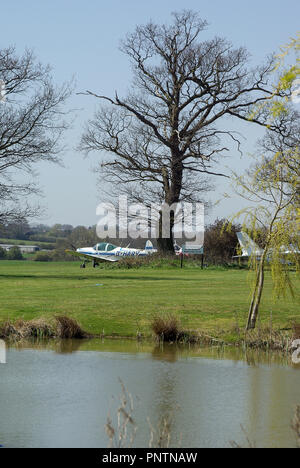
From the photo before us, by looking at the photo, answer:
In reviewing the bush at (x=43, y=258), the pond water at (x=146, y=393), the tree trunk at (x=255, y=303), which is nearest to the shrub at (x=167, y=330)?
the pond water at (x=146, y=393)

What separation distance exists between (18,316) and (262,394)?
8.69 meters

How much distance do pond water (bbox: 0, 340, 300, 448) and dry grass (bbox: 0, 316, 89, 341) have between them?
0.32m

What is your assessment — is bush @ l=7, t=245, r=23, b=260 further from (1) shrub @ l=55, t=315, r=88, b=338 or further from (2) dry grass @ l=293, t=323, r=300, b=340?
(2) dry grass @ l=293, t=323, r=300, b=340

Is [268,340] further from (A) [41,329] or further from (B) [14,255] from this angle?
(B) [14,255]

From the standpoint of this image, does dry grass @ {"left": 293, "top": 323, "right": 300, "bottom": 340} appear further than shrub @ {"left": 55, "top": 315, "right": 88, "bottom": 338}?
No

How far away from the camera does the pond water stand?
445 inches

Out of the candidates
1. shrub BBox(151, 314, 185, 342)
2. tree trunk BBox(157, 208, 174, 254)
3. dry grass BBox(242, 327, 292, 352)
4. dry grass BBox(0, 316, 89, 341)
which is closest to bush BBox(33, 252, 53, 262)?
tree trunk BBox(157, 208, 174, 254)

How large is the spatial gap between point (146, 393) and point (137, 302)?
9143 millimetres

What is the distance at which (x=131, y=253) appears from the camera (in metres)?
53.7

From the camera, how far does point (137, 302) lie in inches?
906

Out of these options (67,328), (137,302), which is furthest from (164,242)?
(67,328)

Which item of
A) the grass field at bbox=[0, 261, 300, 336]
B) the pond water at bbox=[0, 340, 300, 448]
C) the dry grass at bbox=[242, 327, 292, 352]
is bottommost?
the pond water at bbox=[0, 340, 300, 448]

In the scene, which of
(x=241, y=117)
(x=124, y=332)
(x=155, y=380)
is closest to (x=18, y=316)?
(x=124, y=332)
